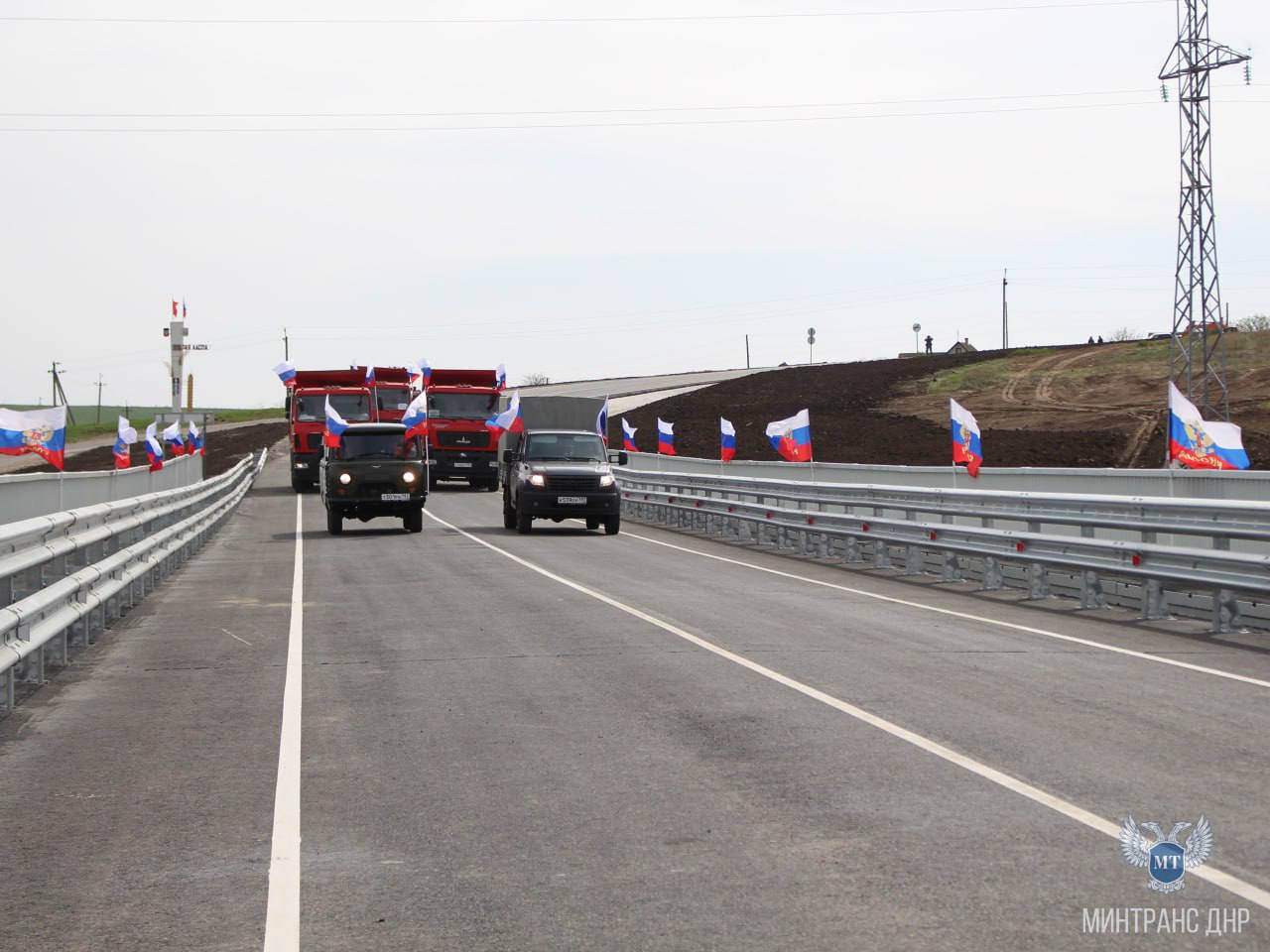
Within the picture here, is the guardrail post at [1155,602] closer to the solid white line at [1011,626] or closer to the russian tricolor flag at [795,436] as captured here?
the solid white line at [1011,626]

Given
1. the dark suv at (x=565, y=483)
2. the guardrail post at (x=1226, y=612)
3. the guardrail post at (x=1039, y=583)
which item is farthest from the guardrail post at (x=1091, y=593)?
the dark suv at (x=565, y=483)

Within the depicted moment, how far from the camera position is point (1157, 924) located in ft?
16.0

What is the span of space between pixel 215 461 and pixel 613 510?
50014 millimetres

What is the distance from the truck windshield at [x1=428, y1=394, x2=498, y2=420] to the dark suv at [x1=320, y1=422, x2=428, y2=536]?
18.8 metres

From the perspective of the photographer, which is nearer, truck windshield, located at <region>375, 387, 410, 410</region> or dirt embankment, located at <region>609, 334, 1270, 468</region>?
truck windshield, located at <region>375, 387, 410, 410</region>

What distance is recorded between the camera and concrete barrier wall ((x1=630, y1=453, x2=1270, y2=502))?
1897cm

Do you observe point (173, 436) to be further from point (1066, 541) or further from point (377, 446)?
point (1066, 541)

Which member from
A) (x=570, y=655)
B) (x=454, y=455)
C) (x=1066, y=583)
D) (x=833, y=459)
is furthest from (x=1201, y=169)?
(x=570, y=655)

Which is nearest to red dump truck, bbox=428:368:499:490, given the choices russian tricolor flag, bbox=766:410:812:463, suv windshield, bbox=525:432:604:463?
russian tricolor flag, bbox=766:410:812:463

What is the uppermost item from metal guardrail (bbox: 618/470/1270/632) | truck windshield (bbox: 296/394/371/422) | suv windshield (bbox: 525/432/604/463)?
truck windshield (bbox: 296/394/371/422)

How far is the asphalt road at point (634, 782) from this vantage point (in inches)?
199

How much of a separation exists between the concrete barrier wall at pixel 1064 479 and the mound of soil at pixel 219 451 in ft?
125

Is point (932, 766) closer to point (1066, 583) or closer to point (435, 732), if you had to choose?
point (435, 732)

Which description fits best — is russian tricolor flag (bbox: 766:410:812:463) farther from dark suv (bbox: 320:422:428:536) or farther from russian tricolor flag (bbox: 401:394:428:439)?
dark suv (bbox: 320:422:428:536)
